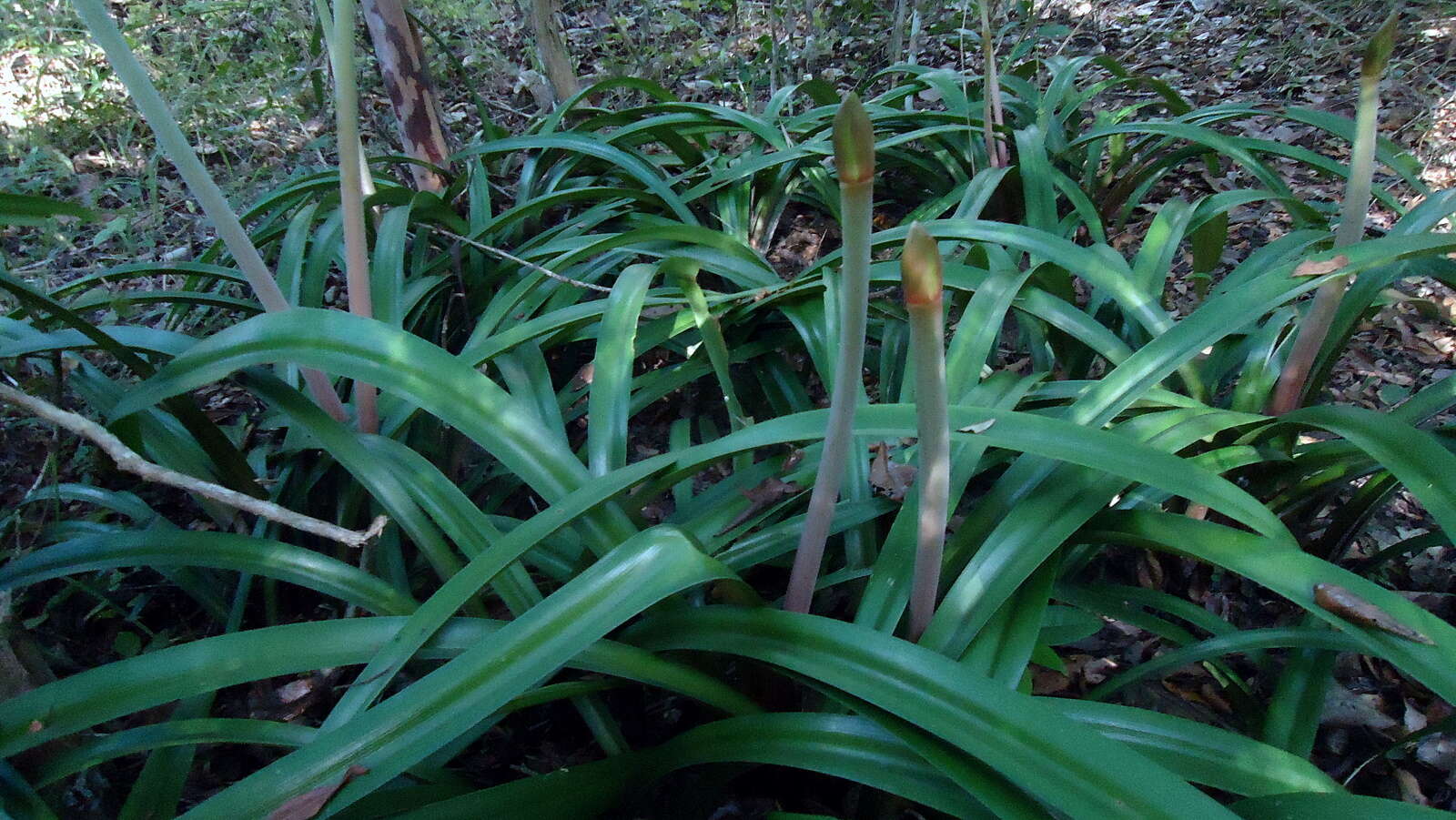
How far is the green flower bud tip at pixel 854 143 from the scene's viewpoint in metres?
0.54

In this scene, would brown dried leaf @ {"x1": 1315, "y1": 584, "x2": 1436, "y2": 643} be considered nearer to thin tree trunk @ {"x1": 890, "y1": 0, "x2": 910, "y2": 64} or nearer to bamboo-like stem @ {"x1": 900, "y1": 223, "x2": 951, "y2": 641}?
bamboo-like stem @ {"x1": 900, "y1": 223, "x2": 951, "y2": 641}

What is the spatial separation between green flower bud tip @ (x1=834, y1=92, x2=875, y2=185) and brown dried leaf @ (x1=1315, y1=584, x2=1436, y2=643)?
0.77 metres

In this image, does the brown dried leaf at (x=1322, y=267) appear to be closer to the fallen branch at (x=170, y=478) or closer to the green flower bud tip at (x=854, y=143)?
the green flower bud tip at (x=854, y=143)

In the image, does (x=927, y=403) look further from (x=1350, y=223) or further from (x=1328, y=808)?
(x=1350, y=223)

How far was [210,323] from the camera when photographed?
7.52 ft

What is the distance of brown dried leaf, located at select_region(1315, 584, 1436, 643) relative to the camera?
2.86 ft

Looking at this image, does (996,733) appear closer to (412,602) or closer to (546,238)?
(412,602)

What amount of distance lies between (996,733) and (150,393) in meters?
1.32

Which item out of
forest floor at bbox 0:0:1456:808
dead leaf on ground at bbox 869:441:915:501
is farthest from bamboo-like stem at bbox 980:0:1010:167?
dead leaf on ground at bbox 869:441:915:501

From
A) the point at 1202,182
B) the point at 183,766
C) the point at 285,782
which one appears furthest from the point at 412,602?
the point at 1202,182

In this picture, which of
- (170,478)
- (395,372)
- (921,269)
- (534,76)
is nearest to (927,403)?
(921,269)

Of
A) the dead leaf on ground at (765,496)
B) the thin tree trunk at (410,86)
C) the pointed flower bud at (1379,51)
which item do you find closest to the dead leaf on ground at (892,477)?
the dead leaf on ground at (765,496)

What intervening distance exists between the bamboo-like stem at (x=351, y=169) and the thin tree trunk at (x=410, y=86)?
3.63 ft

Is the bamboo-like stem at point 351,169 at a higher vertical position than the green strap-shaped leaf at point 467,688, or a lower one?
higher
